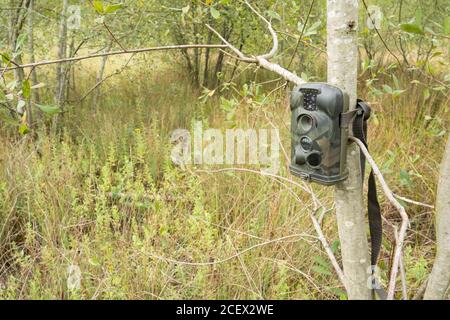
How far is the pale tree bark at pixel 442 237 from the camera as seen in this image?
1013 millimetres

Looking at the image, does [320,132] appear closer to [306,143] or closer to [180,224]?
[306,143]

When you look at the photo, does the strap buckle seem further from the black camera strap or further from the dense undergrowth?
the dense undergrowth

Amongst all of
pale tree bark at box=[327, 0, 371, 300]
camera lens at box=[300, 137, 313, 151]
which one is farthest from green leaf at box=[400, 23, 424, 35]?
camera lens at box=[300, 137, 313, 151]

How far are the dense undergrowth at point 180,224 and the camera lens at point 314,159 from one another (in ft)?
1.42

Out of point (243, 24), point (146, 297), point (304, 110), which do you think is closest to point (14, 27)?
point (243, 24)

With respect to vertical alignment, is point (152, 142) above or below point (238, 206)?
above

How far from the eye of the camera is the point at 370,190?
1086mm

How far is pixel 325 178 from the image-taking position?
3.21 feet

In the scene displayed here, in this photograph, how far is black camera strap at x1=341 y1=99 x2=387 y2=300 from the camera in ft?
3.20

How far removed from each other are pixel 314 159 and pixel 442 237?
433 mm

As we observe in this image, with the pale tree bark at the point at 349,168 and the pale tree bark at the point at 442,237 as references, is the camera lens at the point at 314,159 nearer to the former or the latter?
the pale tree bark at the point at 349,168

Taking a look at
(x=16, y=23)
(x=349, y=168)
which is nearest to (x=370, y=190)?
(x=349, y=168)
